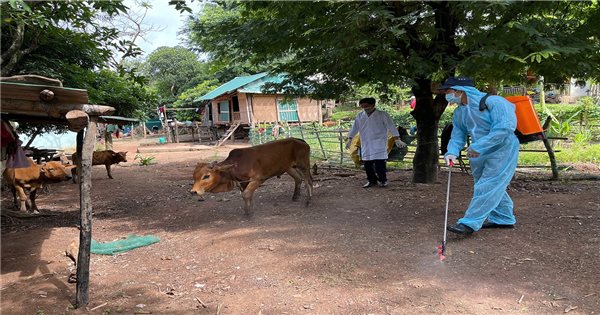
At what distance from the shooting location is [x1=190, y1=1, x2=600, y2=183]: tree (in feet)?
17.6

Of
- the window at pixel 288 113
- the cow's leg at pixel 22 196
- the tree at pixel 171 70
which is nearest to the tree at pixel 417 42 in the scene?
the cow's leg at pixel 22 196

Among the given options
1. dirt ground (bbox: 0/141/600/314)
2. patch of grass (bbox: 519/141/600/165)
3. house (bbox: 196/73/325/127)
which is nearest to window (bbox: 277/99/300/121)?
house (bbox: 196/73/325/127)

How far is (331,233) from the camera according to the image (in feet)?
18.7

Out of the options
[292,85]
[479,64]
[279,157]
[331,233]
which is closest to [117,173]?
[292,85]

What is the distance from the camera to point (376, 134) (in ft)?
27.2

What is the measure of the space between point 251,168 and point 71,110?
127 inches

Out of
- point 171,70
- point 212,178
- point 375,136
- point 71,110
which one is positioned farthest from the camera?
point 171,70

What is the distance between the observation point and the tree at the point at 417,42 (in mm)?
5357

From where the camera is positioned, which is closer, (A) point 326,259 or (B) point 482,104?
(A) point 326,259

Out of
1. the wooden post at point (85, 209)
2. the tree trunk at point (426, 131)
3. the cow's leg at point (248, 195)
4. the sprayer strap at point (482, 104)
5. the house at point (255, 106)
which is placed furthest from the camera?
the house at point (255, 106)

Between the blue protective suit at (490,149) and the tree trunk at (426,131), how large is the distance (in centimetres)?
310

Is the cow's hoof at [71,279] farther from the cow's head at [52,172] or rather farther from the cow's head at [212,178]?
the cow's head at [52,172]

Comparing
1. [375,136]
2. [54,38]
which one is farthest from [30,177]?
[375,136]

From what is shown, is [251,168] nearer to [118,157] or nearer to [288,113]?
[118,157]
